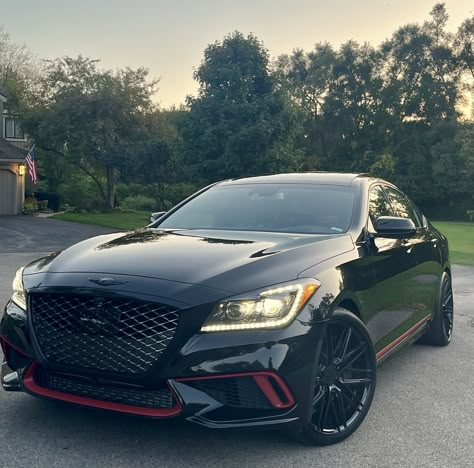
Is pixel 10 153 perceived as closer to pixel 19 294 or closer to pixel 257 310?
pixel 19 294

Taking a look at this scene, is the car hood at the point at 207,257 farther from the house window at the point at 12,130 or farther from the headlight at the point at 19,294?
the house window at the point at 12,130

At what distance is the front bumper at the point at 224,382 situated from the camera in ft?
10.00

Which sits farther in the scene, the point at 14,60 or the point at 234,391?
the point at 14,60

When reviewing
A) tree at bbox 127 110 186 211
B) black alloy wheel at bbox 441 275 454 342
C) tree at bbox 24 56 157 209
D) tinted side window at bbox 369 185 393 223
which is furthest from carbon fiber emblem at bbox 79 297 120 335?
tree at bbox 24 56 157 209

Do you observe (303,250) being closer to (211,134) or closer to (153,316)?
(153,316)

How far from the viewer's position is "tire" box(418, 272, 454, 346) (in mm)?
5930

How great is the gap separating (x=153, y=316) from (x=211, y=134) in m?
25.3

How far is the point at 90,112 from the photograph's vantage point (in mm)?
32125

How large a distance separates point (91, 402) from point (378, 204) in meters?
2.89

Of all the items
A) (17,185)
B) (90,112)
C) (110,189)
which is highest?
(90,112)

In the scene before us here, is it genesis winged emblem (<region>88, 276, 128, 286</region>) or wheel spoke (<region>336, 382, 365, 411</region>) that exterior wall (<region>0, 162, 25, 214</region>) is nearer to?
genesis winged emblem (<region>88, 276, 128, 286</region>)

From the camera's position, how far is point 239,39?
29469mm

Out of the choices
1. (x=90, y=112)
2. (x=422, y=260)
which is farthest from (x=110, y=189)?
(x=422, y=260)

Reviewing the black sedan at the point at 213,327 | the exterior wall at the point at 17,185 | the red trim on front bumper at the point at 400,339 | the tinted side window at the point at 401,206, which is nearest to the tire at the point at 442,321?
the red trim on front bumper at the point at 400,339
